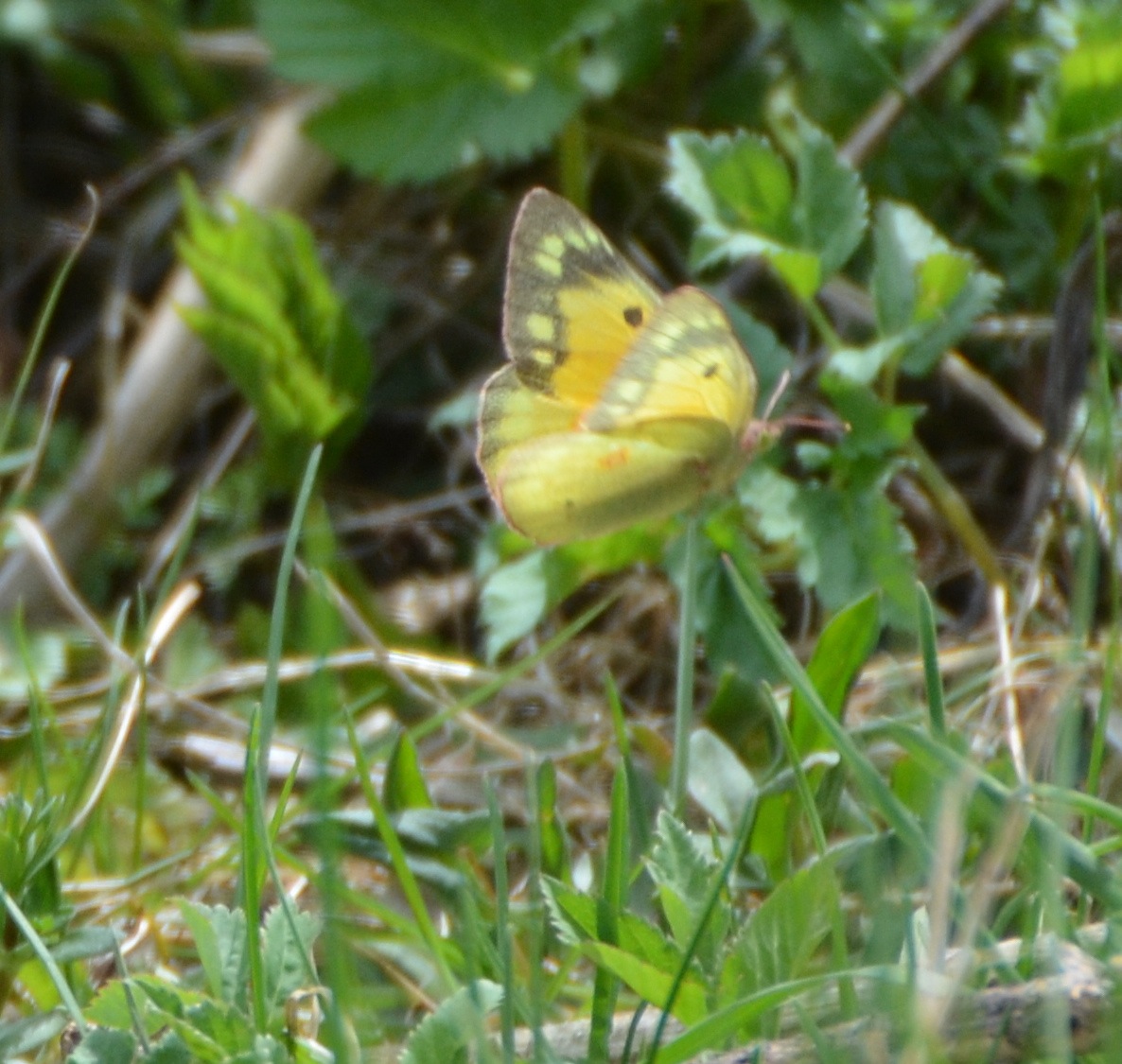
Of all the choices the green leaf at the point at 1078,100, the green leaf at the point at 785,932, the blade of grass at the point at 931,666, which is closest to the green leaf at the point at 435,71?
the green leaf at the point at 1078,100

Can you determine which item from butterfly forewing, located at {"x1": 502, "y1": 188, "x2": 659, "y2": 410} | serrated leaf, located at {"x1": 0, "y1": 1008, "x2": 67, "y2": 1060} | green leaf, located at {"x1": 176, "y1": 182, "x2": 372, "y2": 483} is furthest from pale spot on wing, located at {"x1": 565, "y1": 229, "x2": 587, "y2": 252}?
serrated leaf, located at {"x1": 0, "y1": 1008, "x2": 67, "y2": 1060}

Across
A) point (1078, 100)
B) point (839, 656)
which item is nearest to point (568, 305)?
point (839, 656)

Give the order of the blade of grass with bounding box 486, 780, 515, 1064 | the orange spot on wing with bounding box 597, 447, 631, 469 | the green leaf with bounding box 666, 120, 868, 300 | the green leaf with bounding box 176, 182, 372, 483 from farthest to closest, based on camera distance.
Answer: the green leaf with bounding box 176, 182, 372, 483 < the green leaf with bounding box 666, 120, 868, 300 < the orange spot on wing with bounding box 597, 447, 631, 469 < the blade of grass with bounding box 486, 780, 515, 1064

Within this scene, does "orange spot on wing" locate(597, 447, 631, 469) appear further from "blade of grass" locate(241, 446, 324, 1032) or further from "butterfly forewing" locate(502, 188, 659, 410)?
"blade of grass" locate(241, 446, 324, 1032)

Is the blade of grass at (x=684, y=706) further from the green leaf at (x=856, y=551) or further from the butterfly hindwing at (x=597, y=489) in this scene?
the green leaf at (x=856, y=551)

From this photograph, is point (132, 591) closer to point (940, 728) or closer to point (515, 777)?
point (515, 777)

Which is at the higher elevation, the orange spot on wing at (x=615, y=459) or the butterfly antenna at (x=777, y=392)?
the butterfly antenna at (x=777, y=392)

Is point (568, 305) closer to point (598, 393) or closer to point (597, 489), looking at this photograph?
point (598, 393)
